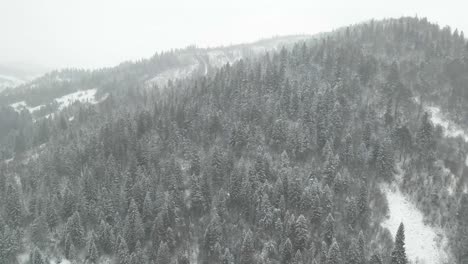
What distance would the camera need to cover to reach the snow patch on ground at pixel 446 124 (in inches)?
4513

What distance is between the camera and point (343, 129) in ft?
391

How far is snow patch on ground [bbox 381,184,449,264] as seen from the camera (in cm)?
8719

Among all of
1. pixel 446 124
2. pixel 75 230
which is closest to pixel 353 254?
pixel 446 124

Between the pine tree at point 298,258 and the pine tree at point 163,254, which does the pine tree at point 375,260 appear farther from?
the pine tree at point 163,254

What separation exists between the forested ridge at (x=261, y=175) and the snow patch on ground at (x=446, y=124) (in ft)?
9.36

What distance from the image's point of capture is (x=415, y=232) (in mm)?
91938

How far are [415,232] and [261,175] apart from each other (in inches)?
1663

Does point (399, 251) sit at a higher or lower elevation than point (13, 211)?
lower

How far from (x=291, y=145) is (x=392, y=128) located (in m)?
34.2

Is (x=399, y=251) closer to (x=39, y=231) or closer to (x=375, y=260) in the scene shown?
(x=375, y=260)

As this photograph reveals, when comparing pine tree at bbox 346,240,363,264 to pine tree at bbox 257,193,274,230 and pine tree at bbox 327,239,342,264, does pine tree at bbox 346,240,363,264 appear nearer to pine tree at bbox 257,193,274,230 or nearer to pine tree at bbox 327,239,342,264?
pine tree at bbox 327,239,342,264

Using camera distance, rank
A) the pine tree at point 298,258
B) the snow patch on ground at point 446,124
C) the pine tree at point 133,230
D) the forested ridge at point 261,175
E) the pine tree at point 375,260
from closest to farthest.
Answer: the pine tree at point 298,258
the pine tree at point 375,260
the forested ridge at point 261,175
the pine tree at point 133,230
the snow patch on ground at point 446,124

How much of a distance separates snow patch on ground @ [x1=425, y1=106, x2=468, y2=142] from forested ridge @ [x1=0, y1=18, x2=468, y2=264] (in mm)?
2852

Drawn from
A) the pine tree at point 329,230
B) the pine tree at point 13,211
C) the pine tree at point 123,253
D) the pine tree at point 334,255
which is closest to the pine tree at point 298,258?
the pine tree at point 334,255
